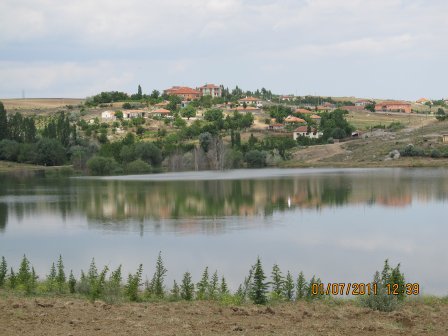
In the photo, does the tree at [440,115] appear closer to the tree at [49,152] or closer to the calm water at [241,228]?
the calm water at [241,228]

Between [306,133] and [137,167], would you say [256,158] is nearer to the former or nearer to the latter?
[306,133]

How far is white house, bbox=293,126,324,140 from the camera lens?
95.5 m

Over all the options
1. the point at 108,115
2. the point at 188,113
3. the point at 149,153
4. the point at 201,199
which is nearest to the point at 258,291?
the point at 201,199

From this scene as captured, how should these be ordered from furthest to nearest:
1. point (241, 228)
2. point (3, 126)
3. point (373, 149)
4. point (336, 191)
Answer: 1. point (3, 126)
2. point (373, 149)
3. point (336, 191)
4. point (241, 228)

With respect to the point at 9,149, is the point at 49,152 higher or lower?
lower

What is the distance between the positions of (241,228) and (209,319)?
16.1 m

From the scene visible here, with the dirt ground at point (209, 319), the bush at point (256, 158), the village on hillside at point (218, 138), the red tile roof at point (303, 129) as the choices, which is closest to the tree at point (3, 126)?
the village on hillside at point (218, 138)

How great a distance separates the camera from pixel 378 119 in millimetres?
116000

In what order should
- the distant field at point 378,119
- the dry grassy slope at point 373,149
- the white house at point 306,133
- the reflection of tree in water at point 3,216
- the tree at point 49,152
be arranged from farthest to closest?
the distant field at point 378,119 < the white house at point 306,133 < the tree at point 49,152 < the dry grassy slope at point 373,149 < the reflection of tree in water at point 3,216

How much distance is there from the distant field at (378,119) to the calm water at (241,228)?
5756 centimetres

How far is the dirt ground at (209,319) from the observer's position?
30.9ft

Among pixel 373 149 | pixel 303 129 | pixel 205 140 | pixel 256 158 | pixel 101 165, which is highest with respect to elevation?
pixel 303 129

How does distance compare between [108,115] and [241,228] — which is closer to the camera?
[241,228]

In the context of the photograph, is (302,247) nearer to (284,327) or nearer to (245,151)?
(284,327)
